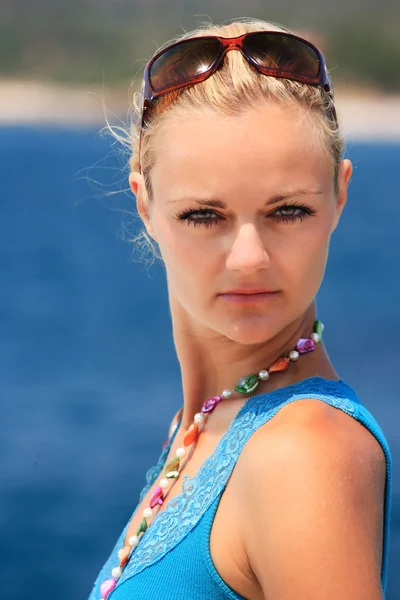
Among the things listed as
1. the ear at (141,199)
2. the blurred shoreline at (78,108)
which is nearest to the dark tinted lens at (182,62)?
the ear at (141,199)

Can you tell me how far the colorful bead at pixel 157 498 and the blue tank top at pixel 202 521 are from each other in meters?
0.10

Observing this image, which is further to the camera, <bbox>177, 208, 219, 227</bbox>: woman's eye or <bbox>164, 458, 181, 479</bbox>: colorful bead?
<bbox>164, 458, 181, 479</bbox>: colorful bead

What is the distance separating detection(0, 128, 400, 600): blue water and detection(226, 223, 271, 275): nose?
1.44ft

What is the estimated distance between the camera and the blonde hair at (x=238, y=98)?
4.21ft

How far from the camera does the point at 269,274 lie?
1271 mm

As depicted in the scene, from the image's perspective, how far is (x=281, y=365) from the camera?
1393mm

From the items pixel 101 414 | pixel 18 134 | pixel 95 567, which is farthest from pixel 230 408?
pixel 18 134

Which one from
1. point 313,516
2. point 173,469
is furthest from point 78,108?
point 313,516

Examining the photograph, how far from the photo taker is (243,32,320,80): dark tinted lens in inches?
52.1

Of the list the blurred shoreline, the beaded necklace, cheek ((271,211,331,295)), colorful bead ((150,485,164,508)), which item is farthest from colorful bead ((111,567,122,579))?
the blurred shoreline

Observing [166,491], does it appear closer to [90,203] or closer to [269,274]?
[269,274]

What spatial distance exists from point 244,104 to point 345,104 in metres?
15.2

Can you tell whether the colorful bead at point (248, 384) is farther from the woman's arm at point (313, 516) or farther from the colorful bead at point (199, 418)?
the woman's arm at point (313, 516)

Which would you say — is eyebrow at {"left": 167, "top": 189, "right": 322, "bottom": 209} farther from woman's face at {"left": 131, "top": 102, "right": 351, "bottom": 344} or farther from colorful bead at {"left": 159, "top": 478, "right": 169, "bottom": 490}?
colorful bead at {"left": 159, "top": 478, "right": 169, "bottom": 490}
